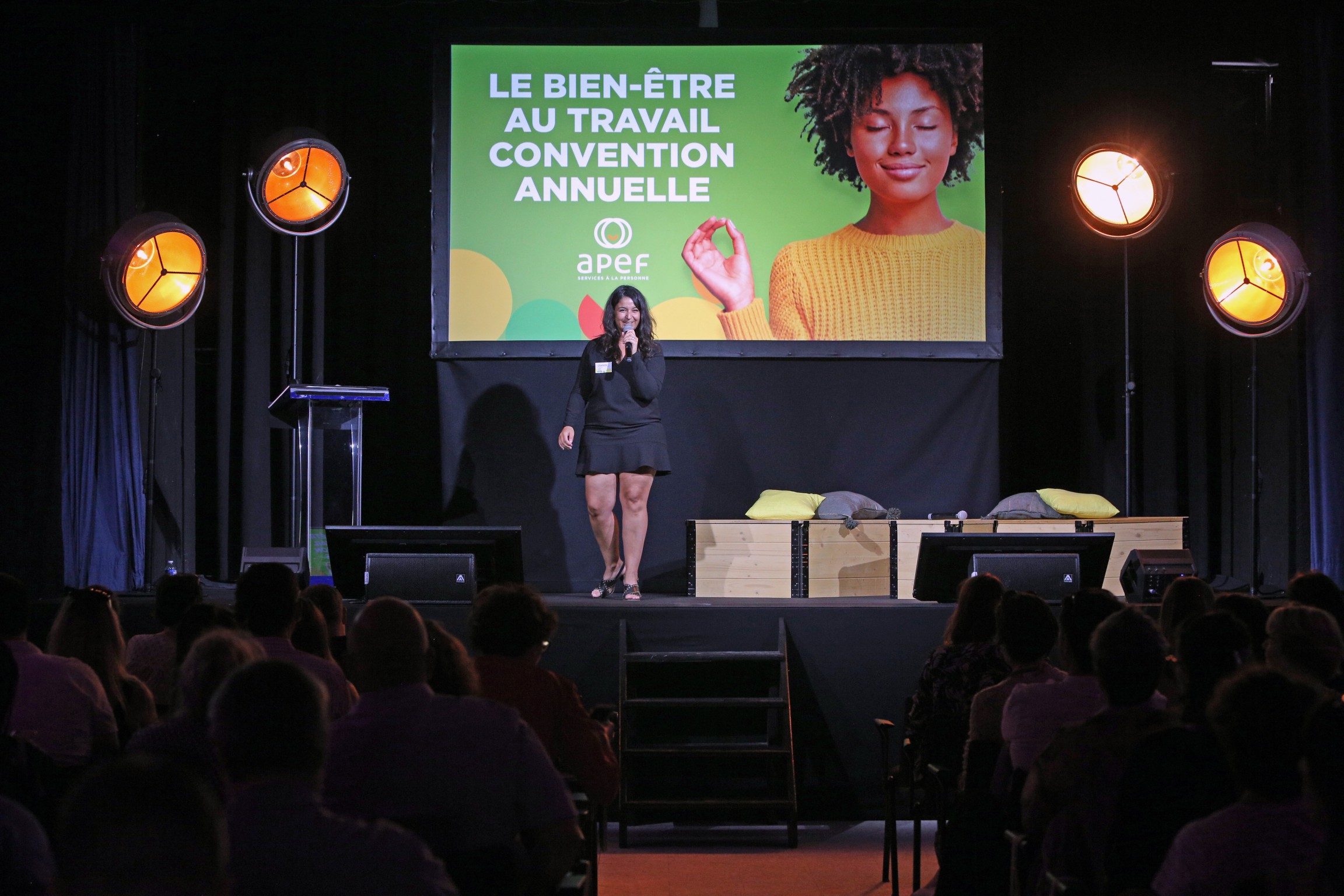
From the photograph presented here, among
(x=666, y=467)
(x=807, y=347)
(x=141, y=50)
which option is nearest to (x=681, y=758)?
(x=666, y=467)

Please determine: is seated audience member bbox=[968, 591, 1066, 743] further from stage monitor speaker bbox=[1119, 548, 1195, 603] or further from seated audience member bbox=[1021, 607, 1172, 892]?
stage monitor speaker bbox=[1119, 548, 1195, 603]

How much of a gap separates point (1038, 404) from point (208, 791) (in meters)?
6.88

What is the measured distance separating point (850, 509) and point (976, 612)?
2.88m

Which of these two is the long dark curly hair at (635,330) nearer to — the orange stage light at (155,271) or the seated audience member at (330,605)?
the orange stage light at (155,271)

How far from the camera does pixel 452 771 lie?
1911 mm

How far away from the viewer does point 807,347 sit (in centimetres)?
725

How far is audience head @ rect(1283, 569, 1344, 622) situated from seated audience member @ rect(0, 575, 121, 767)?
332 centimetres

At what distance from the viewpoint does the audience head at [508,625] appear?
2701 millimetres

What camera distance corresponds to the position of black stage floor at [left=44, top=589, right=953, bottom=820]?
5.12 m

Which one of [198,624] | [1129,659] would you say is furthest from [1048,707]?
[198,624]

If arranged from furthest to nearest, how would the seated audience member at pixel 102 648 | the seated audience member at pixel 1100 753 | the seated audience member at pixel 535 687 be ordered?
the seated audience member at pixel 102 648, the seated audience member at pixel 535 687, the seated audience member at pixel 1100 753

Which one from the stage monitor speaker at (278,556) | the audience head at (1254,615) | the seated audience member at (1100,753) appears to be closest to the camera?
the seated audience member at (1100,753)

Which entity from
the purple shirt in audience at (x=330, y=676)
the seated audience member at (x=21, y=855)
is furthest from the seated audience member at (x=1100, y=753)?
the seated audience member at (x=21, y=855)

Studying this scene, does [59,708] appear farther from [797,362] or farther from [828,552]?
[797,362]
